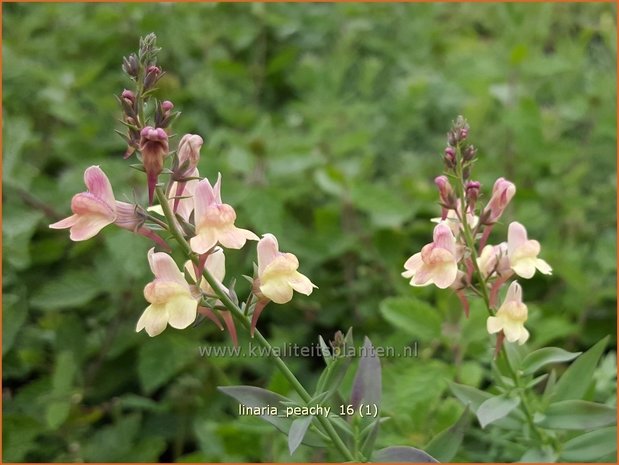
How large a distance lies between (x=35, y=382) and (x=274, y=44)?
4.27 ft

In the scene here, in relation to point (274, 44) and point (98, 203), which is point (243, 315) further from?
point (274, 44)

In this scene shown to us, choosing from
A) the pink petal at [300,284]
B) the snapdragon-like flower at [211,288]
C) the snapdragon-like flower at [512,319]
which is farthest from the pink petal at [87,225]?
the snapdragon-like flower at [512,319]

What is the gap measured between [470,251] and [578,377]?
0.32 metres

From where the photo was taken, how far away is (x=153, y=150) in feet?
2.49

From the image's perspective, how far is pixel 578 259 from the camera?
1.63 metres

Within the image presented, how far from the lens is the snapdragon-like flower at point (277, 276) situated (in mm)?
815

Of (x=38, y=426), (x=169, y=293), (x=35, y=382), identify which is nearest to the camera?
(x=169, y=293)

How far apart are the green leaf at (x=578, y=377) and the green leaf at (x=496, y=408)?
11cm

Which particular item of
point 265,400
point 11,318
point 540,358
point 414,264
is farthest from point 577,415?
point 11,318

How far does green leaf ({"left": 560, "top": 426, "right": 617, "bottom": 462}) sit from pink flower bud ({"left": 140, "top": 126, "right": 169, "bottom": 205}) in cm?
68

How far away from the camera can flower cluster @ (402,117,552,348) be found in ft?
2.85

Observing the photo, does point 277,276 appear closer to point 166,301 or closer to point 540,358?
point 166,301

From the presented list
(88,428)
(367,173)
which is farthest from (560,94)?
→ (88,428)

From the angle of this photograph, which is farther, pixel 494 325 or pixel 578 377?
pixel 578 377
